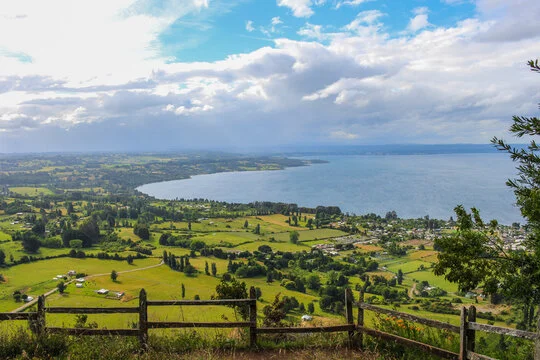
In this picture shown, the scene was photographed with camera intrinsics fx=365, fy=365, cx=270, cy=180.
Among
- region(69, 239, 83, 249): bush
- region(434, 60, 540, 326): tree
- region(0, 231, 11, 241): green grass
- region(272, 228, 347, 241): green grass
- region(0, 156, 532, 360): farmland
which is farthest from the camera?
region(272, 228, 347, 241): green grass

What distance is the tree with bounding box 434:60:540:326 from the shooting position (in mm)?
3779

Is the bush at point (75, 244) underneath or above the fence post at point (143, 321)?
underneath

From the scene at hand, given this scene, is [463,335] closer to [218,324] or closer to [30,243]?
[218,324]

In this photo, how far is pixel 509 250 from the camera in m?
4.27

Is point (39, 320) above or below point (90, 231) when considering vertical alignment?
above

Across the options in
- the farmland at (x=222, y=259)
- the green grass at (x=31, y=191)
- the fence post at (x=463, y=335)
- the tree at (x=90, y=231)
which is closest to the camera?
the fence post at (x=463, y=335)

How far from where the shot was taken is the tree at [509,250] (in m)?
3.78

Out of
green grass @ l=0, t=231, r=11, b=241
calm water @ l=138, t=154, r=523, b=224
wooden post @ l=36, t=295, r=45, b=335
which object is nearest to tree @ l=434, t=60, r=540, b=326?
wooden post @ l=36, t=295, r=45, b=335

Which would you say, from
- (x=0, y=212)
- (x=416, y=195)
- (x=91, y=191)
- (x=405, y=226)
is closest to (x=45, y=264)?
(x=0, y=212)

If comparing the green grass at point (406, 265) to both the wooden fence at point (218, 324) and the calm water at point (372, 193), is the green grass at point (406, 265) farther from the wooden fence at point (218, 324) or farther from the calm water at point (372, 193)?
the wooden fence at point (218, 324)

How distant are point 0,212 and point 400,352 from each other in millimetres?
102736

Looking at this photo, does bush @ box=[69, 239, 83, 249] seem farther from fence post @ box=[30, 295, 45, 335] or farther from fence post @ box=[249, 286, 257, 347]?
fence post @ box=[249, 286, 257, 347]

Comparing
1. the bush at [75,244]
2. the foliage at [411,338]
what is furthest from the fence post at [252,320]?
the bush at [75,244]

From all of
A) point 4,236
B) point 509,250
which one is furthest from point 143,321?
point 4,236
